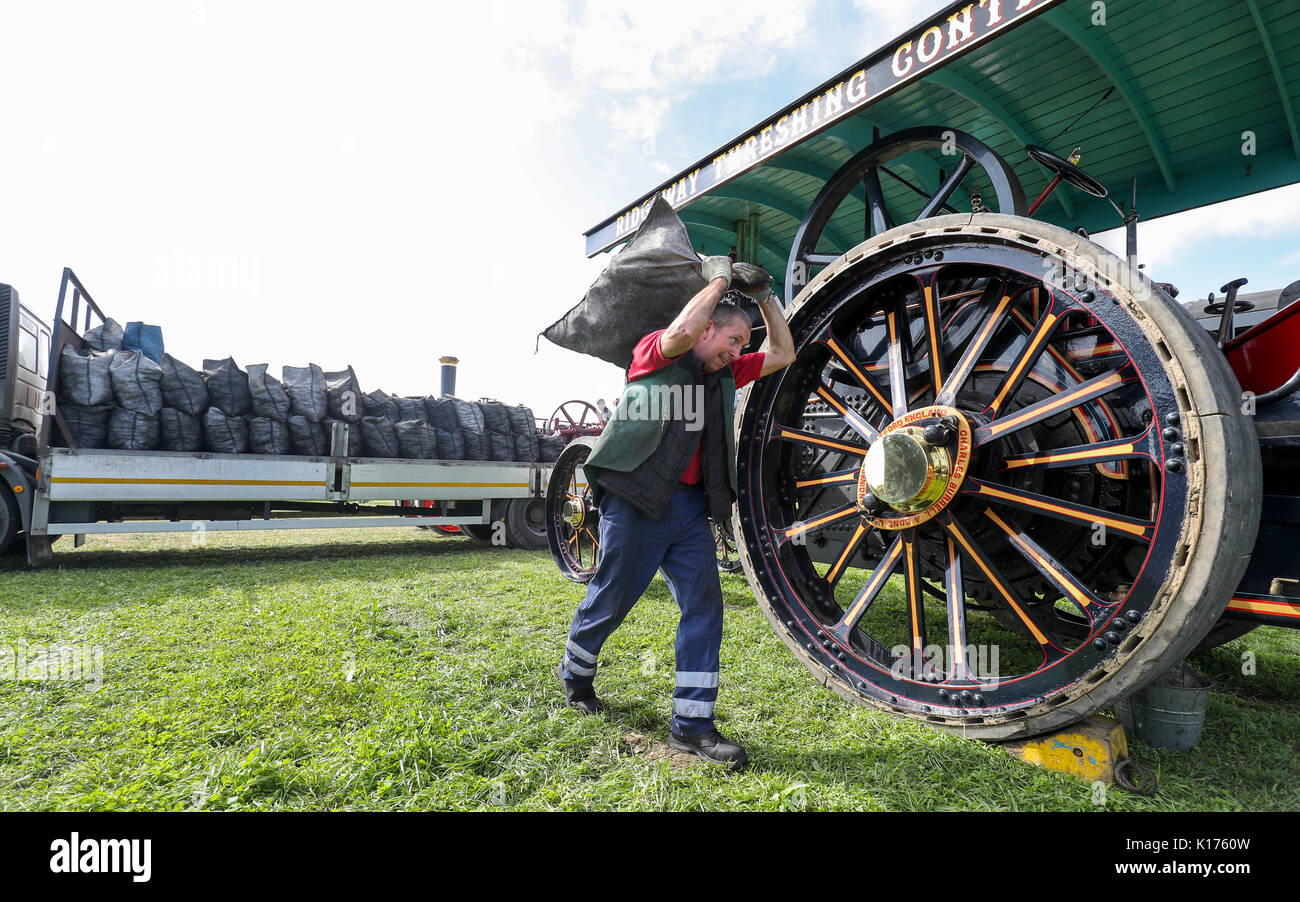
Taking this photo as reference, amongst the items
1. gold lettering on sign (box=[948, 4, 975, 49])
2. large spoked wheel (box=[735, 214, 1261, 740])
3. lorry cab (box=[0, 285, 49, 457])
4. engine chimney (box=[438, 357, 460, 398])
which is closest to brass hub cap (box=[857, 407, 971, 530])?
large spoked wheel (box=[735, 214, 1261, 740])

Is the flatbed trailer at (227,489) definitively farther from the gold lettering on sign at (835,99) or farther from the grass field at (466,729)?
the gold lettering on sign at (835,99)

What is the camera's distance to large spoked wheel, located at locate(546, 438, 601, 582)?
217 inches

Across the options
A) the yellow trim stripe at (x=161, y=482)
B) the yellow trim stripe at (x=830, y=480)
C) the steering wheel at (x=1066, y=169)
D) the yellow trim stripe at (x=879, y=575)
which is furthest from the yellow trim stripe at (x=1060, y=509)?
the yellow trim stripe at (x=161, y=482)

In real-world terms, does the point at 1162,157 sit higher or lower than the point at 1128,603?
higher

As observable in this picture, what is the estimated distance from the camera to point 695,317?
194cm

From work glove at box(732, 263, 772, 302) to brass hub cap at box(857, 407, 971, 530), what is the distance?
27.7 inches

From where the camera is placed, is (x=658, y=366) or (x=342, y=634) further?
(x=342, y=634)

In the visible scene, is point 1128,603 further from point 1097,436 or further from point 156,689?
point 156,689

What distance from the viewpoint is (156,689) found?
2.48m

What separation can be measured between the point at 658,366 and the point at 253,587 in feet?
13.5

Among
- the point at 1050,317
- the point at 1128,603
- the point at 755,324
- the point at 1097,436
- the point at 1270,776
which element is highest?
the point at 755,324

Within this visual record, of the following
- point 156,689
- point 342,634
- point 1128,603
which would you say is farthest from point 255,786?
point 1128,603

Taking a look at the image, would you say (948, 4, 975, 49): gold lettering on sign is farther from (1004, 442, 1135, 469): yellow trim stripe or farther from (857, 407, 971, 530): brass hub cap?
(1004, 442, 1135, 469): yellow trim stripe

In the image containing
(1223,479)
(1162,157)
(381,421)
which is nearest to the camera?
(1223,479)
